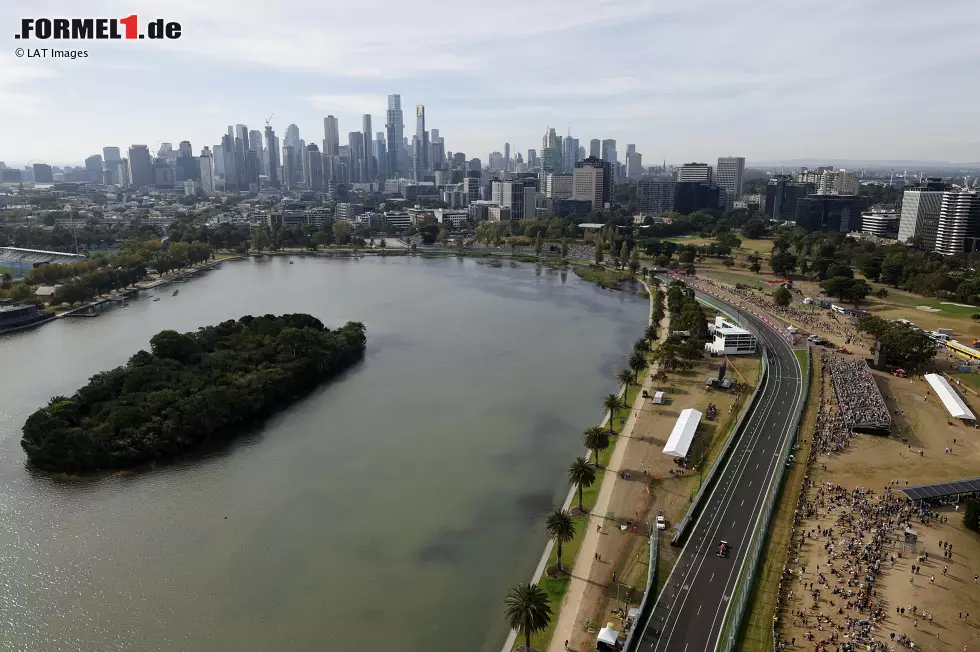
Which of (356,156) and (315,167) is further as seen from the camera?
(356,156)

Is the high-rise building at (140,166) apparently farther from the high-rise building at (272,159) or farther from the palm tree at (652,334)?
the palm tree at (652,334)

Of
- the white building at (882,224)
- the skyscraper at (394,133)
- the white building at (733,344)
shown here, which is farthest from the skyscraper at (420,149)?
the white building at (733,344)

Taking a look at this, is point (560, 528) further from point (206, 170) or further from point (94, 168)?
point (94, 168)

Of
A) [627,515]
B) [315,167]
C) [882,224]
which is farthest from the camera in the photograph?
[315,167]

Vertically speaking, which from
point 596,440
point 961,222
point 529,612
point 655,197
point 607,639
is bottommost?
point 607,639

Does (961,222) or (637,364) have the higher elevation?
(961,222)

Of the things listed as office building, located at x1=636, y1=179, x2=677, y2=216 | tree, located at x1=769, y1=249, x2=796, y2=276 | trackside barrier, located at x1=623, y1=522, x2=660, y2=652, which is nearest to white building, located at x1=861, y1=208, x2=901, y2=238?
tree, located at x1=769, y1=249, x2=796, y2=276

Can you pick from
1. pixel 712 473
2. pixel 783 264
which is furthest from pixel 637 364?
pixel 783 264
